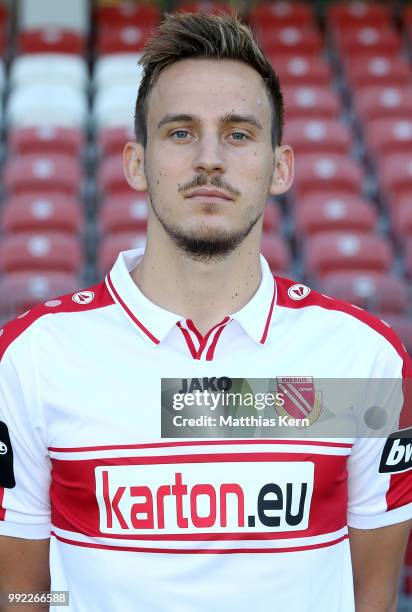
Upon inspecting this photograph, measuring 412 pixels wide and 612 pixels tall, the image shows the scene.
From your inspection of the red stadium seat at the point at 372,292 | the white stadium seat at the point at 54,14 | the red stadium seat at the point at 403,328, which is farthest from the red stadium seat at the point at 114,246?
the white stadium seat at the point at 54,14

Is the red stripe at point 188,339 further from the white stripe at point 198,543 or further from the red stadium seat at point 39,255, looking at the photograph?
the red stadium seat at point 39,255

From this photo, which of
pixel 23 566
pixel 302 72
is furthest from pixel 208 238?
pixel 302 72

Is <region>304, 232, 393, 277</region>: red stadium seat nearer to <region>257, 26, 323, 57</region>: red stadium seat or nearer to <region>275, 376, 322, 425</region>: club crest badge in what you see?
<region>275, 376, 322, 425</region>: club crest badge

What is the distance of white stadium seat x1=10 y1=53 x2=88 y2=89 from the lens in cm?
889

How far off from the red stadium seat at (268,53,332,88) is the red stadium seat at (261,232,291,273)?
3.50 meters

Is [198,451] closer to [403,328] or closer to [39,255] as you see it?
[403,328]

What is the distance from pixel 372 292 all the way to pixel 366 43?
546cm

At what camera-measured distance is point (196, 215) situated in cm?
167

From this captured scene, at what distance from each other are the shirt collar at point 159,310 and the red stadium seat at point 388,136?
19.7ft

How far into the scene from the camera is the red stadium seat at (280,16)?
10758mm

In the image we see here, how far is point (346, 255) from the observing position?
19.9 feet

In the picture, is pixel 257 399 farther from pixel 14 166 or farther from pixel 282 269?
pixel 14 166

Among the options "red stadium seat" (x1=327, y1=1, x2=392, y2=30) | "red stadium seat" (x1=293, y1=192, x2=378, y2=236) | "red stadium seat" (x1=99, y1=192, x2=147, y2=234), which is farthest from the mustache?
"red stadium seat" (x1=327, y1=1, x2=392, y2=30)

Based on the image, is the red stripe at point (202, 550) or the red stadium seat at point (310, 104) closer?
the red stripe at point (202, 550)
